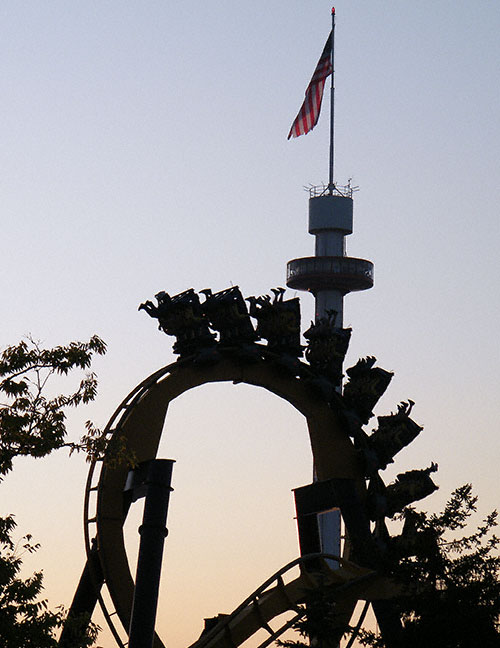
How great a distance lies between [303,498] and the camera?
45.5m

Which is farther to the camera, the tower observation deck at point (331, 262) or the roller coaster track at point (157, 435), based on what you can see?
the tower observation deck at point (331, 262)

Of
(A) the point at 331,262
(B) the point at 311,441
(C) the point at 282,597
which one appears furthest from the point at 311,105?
(C) the point at 282,597

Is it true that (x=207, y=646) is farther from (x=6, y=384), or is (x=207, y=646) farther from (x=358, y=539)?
(x=6, y=384)

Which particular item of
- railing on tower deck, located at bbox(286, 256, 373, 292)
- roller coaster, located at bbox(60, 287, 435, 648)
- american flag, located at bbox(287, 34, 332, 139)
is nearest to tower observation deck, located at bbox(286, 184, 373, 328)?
railing on tower deck, located at bbox(286, 256, 373, 292)

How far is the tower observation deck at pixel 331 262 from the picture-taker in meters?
102

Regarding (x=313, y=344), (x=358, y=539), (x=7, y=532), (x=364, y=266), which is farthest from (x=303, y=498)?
(x=364, y=266)

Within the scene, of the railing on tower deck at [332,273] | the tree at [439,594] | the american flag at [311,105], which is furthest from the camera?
the railing on tower deck at [332,273]

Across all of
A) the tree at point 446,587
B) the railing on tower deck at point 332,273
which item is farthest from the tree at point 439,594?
the railing on tower deck at point 332,273

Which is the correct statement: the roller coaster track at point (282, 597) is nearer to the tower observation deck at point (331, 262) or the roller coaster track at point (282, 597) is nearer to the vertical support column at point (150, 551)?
the vertical support column at point (150, 551)

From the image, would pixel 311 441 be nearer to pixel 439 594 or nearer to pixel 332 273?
pixel 439 594

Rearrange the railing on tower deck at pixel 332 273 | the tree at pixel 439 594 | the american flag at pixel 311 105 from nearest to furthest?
the tree at pixel 439 594, the american flag at pixel 311 105, the railing on tower deck at pixel 332 273

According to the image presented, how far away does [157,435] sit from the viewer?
1708 inches

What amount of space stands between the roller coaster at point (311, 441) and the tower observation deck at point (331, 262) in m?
53.0

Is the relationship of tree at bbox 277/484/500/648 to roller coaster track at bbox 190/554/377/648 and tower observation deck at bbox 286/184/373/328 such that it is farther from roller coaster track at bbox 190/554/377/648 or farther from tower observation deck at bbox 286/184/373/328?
tower observation deck at bbox 286/184/373/328
